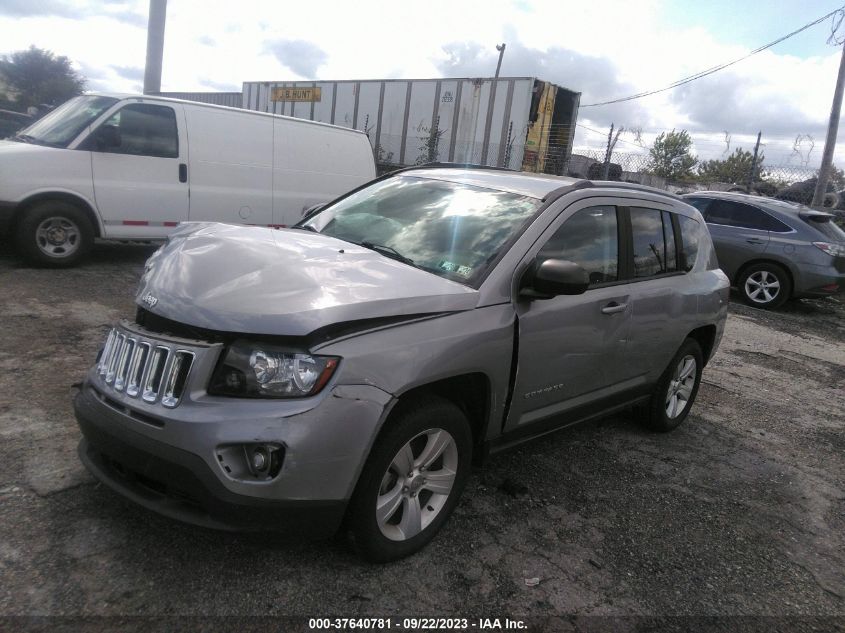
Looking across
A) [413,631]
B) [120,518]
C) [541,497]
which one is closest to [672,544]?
[541,497]

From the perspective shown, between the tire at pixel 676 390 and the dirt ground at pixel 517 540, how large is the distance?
0.15 meters

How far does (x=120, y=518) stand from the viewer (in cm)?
273

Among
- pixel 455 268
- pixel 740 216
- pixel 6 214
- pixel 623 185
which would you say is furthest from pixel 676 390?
pixel 740 216

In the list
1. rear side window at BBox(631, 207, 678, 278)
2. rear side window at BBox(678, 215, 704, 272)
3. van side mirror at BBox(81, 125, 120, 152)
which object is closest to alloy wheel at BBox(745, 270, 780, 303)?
rear side window at BBox(678, 215, 704, 272)

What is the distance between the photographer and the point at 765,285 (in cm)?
1034

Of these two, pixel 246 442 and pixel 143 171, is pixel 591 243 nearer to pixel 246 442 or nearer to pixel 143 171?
pixel 246 442

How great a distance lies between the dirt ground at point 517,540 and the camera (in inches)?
94.8

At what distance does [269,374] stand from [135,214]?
235 inches

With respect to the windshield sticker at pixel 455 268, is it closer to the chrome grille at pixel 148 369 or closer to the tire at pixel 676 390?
the chrome grille at pixel 148 369

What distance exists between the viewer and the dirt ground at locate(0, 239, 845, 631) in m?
2.41

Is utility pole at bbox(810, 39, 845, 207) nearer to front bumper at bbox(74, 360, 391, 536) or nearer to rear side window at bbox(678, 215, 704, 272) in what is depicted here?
rear side window at bbox(678, 215, 704, 272)

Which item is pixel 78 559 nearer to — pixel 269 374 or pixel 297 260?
pixel 269 374

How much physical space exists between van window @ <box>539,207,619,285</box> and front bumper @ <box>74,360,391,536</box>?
4.65 feet

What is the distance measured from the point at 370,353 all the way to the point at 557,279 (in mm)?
967
